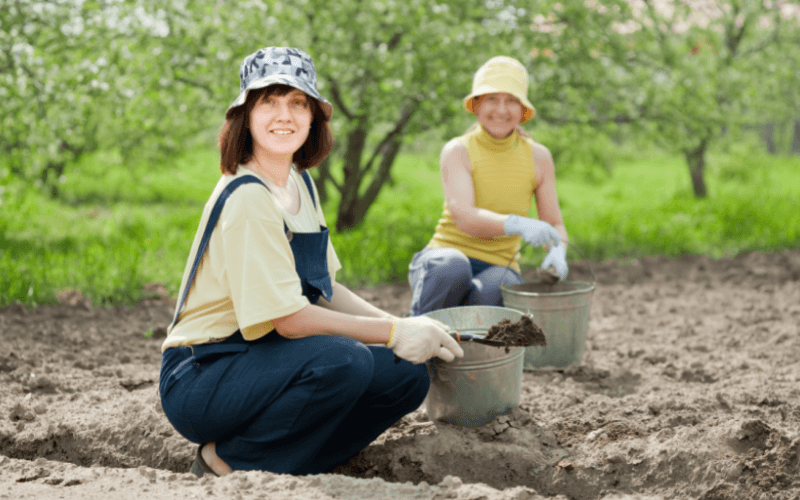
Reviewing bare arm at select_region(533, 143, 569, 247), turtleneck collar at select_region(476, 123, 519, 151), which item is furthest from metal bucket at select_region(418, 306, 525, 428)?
turtleneck collar at select_region(476, 123, 519, 151)

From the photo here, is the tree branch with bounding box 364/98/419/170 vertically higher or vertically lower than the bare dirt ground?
higher

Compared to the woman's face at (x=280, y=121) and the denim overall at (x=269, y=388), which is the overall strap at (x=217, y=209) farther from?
the woman's face at (x=280, y=121)

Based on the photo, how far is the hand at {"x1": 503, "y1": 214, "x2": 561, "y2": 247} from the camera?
9.66ft

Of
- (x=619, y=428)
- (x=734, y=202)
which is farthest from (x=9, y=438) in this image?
(x=734, y=202)

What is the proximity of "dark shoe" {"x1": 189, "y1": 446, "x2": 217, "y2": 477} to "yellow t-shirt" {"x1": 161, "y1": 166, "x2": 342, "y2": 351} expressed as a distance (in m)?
0.37

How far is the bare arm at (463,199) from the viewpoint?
3.13 metres

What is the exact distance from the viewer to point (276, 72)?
2023 mm

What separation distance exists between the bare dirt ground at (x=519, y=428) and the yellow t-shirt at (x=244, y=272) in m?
0.44

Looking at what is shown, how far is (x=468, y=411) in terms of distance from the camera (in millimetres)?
2473

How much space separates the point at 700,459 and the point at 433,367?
2.95ft

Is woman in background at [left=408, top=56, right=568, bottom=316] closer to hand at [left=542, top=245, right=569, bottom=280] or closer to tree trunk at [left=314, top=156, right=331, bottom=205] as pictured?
hand at [left=542, top=245, right=569, bottom=280]

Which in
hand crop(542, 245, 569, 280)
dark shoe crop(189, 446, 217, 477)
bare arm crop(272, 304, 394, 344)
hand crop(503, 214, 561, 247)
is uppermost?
hand crop(503, 214, 561, 247)

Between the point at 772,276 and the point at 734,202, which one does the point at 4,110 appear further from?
the point at 734,202

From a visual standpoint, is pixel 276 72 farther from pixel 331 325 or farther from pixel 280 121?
pixel 331 325
